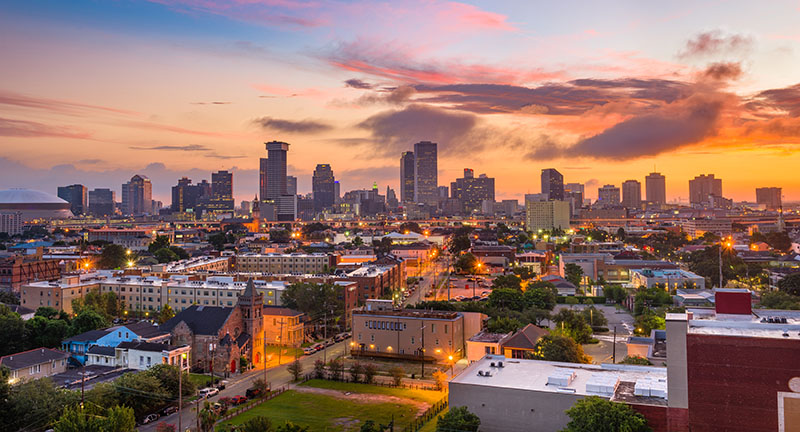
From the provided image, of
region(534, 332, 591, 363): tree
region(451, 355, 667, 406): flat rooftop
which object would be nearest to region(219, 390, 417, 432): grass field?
region(451, 355, 667, 406): flat rooftop

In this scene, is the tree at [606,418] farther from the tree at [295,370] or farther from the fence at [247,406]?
the tree at [295,370]

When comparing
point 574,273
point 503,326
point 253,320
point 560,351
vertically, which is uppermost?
point 253,320

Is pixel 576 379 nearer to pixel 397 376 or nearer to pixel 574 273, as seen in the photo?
pixel 397 376

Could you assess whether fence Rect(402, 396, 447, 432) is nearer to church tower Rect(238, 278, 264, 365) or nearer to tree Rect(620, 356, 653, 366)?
tree Rect(620, 356, 653, 366)

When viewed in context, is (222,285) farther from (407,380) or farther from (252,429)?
(252,429)

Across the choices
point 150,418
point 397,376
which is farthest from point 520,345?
point 150,418
